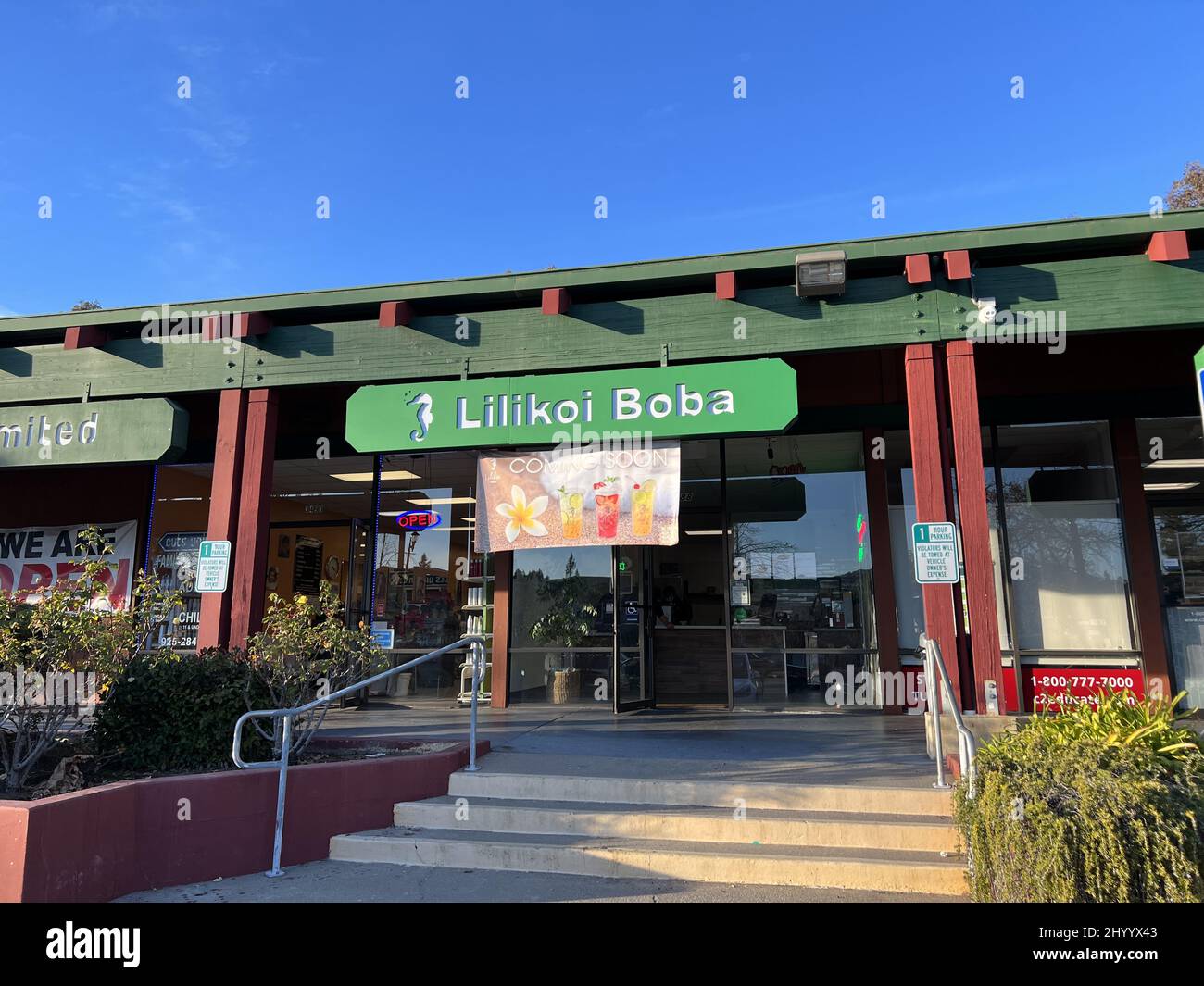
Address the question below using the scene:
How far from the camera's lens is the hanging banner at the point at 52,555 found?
11430mm

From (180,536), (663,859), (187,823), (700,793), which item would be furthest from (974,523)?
(180,536)

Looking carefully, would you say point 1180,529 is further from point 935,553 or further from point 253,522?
point 253,522

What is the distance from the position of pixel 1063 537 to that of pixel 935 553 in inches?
154

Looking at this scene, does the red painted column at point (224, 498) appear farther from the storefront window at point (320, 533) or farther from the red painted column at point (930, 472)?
the red painted column at point (930, 472)

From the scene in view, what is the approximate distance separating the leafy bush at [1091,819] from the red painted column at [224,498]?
264 inches

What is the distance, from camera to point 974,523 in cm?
673

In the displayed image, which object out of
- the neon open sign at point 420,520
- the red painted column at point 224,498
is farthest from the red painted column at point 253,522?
the neon open sign at point 420,520

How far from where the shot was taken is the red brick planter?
4.18 meters

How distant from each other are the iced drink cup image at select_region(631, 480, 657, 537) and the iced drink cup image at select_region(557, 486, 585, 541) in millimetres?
521
